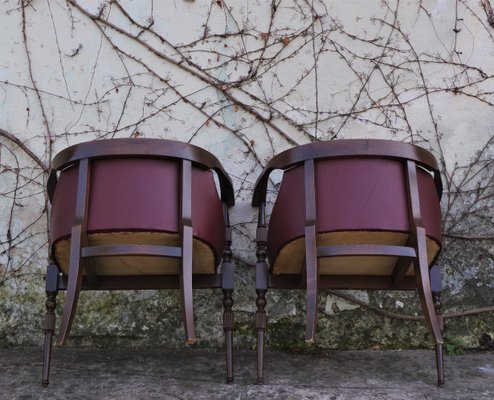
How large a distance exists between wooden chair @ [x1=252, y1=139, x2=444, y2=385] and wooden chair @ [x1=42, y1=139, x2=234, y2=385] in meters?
0.27

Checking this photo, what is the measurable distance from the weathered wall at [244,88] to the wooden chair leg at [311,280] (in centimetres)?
86

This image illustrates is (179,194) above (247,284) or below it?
above

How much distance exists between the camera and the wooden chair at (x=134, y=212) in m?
1.83

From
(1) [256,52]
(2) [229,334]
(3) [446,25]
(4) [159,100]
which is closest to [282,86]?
(1) [256,52]

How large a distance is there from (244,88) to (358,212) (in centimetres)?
121

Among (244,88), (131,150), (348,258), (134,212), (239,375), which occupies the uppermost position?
(244,88)

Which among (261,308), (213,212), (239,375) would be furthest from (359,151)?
(239,375)

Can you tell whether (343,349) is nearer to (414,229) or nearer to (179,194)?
(414,229)

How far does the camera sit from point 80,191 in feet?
6.13

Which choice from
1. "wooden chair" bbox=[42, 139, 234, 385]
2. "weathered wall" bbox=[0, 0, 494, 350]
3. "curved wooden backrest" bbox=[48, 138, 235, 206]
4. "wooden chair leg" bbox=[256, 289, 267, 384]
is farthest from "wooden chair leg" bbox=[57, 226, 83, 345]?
"weathered wall" bbox=[0, 0, 494, 350]

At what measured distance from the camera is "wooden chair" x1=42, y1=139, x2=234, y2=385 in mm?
1834

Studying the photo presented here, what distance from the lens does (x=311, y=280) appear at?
1.83m

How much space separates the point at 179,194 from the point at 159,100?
3.51 ft

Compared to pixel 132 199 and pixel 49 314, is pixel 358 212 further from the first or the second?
pixel 49 314
